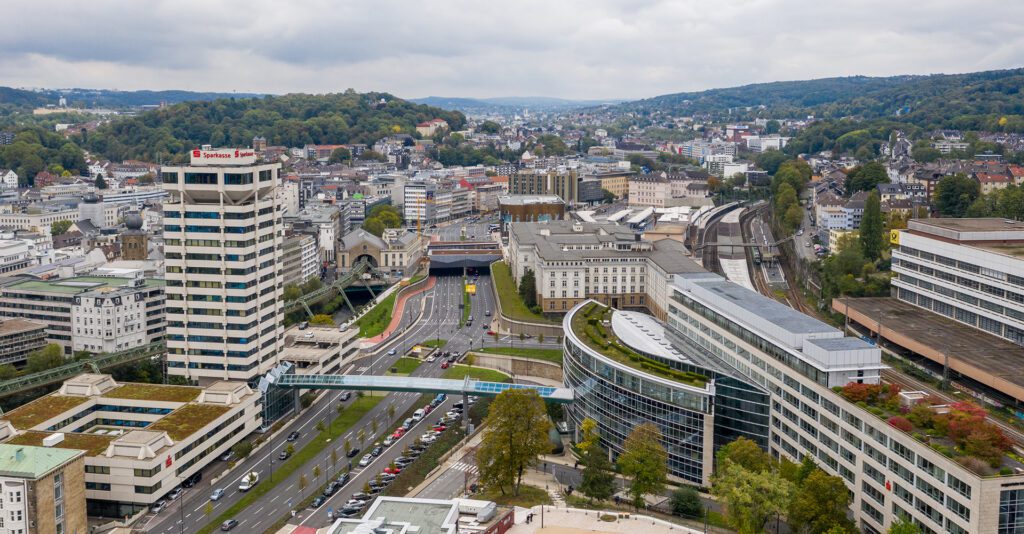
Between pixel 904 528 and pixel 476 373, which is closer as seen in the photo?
pixel 904 528

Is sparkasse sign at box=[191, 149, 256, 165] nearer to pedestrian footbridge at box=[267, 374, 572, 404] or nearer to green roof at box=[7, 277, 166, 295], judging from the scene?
pedestrian footbridge at box=[267, 374, 572, 404]

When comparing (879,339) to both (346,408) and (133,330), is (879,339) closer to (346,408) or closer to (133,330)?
(346,408)

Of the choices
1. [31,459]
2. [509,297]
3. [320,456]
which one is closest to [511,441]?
[320,456]

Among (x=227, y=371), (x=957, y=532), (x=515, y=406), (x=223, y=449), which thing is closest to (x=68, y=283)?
(x=227, y=371)

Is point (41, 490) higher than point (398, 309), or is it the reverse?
point (41, 490)

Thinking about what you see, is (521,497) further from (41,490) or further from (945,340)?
(945,340)

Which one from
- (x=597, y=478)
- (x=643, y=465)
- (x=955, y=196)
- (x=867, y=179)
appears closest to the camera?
(x=643, y=465)

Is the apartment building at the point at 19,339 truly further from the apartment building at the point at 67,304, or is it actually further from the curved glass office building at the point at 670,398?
the curved glass office building at the point at 670,398

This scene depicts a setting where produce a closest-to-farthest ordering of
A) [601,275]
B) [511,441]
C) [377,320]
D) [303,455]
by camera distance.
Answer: [511,441] < [303,455] < [601,275] < [377,320]
